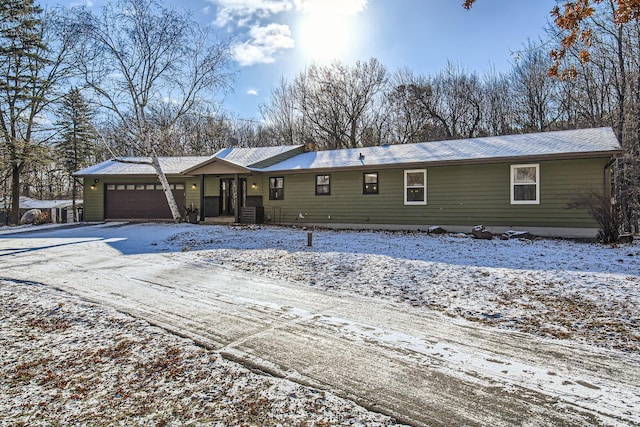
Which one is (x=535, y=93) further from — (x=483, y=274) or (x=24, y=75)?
(x=24, y=75)

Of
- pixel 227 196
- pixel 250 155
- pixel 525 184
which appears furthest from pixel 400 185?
pixel 227 196

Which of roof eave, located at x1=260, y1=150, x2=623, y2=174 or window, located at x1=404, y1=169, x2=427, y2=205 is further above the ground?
roof eave, located at x1=260, y1=150, x2=623, y2=174

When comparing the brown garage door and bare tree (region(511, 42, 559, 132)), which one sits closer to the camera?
the brown garage door

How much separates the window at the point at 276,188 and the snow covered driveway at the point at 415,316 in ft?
23.0

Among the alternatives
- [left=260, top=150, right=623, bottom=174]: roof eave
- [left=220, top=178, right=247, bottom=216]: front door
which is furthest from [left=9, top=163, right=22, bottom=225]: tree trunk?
[left=260, top=150, right=623, bottom=174]: roof eave

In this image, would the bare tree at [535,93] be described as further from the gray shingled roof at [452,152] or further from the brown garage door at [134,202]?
the brown garage door at [134,202]

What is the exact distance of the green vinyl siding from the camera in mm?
11062

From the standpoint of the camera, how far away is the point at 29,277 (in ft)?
21.0

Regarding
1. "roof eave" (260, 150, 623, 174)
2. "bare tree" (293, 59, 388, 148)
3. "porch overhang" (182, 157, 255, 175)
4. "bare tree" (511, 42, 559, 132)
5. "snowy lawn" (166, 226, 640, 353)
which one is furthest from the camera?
"bare tree" (293, 59, 388, 148)

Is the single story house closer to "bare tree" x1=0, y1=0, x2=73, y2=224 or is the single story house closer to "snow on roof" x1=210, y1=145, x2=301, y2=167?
"snow on roof" x1=210, y1=145, x2=301, y2=167

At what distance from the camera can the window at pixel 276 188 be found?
15.8 meters

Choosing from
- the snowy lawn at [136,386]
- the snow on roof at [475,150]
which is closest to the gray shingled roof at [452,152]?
the snow on roof at [475,150]

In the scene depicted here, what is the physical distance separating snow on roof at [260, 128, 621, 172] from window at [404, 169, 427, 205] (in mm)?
541

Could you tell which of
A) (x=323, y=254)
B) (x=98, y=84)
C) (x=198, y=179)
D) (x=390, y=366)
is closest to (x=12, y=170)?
(x=98, y=84)
